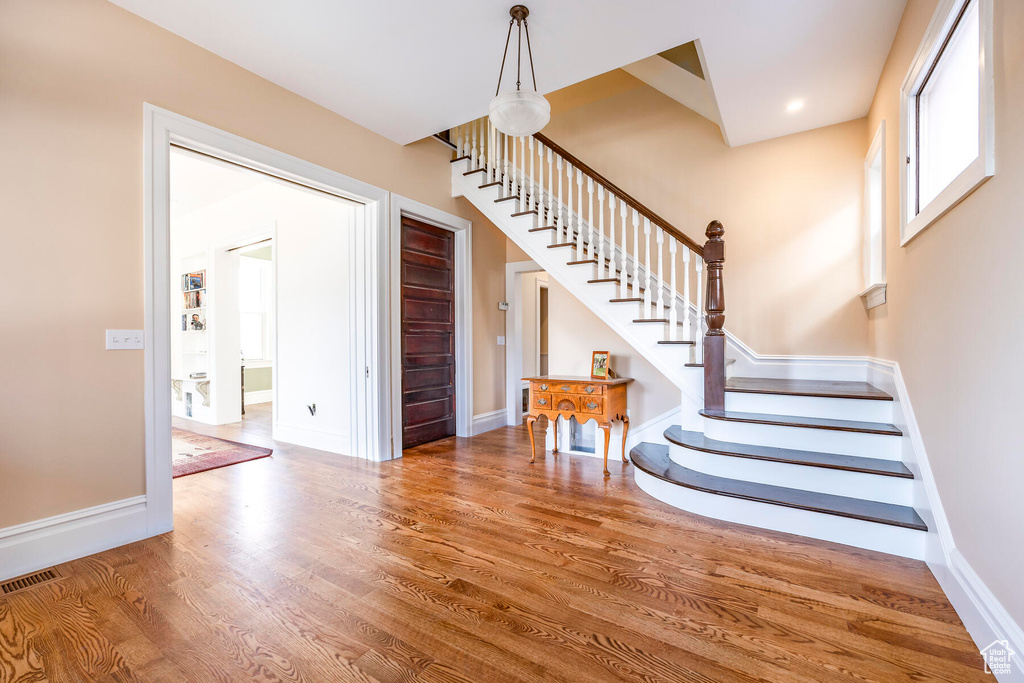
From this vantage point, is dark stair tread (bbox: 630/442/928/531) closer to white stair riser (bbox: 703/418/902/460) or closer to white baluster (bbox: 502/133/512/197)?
white stair riser (bbox: 703/418/902/460)

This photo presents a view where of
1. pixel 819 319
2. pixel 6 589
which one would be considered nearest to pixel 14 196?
pixel 6 589

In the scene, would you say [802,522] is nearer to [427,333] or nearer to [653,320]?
[653,320]

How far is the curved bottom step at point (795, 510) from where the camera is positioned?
208cm

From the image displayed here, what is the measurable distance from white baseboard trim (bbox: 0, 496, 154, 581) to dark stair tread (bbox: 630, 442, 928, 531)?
297 cm

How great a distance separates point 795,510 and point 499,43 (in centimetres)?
311

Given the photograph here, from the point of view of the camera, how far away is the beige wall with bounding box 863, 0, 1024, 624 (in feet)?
4.15

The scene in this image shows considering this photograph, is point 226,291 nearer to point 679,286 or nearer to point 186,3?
point 186,3

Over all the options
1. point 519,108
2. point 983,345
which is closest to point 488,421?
point 519,108

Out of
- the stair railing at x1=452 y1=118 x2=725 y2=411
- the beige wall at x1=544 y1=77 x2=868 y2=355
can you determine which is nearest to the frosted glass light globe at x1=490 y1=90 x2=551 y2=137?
the stair railing at x1=452 y1=118 x2=725 y2=411

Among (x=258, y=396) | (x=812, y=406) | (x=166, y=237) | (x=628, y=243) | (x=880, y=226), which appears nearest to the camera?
(x=166, y=237)

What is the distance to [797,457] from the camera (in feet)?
8.18

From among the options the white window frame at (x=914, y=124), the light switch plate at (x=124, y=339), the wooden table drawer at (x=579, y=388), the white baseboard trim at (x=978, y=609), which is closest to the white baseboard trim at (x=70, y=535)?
the light switch plate at (x=124, y=339)

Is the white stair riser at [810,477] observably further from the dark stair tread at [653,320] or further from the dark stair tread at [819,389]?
the dark stair tread at [653,320]

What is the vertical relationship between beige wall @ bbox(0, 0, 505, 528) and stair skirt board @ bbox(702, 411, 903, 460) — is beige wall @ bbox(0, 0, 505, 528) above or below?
above
